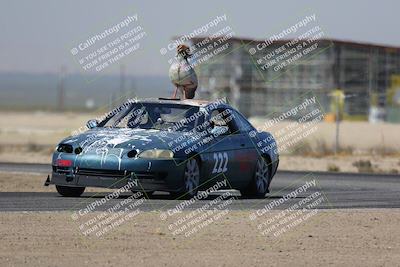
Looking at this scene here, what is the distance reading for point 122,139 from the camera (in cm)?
1850

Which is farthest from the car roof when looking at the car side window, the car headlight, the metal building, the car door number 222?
the metal building

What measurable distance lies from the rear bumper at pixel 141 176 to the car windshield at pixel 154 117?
3.78 ft

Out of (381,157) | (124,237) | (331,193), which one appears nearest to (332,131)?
(381,157)

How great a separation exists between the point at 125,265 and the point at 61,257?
0.72 m

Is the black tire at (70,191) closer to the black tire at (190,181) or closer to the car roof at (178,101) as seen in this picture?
the black tire at (190,181)

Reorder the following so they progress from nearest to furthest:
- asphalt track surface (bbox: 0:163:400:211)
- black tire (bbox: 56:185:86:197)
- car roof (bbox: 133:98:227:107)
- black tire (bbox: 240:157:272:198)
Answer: asphalt track surface (bbox: 0:163:400:211) < black tire (bbox: 56:185:86:197) < car roof (bbox: 133:98:227:107) < black tire (bbox: 240:157:272:198)

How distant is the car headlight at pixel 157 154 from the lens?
1827 cm

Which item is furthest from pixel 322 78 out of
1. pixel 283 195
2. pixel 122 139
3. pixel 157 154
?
pixel 157 154

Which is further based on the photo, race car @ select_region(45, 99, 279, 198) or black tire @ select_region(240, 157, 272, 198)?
black tire @ select_region(240, 157, 272, 198)

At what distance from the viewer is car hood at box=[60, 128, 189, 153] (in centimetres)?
1838

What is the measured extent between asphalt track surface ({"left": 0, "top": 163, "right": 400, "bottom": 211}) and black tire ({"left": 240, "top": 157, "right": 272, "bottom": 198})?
0.18 metres

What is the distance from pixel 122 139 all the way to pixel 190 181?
1.15 m

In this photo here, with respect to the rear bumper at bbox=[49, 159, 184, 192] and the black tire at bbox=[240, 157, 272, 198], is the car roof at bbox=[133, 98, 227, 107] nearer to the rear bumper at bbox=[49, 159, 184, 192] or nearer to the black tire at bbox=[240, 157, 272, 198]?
the black tire at bbox=[240, 157, 272, 198]

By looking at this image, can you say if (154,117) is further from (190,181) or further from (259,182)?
(259,182)
